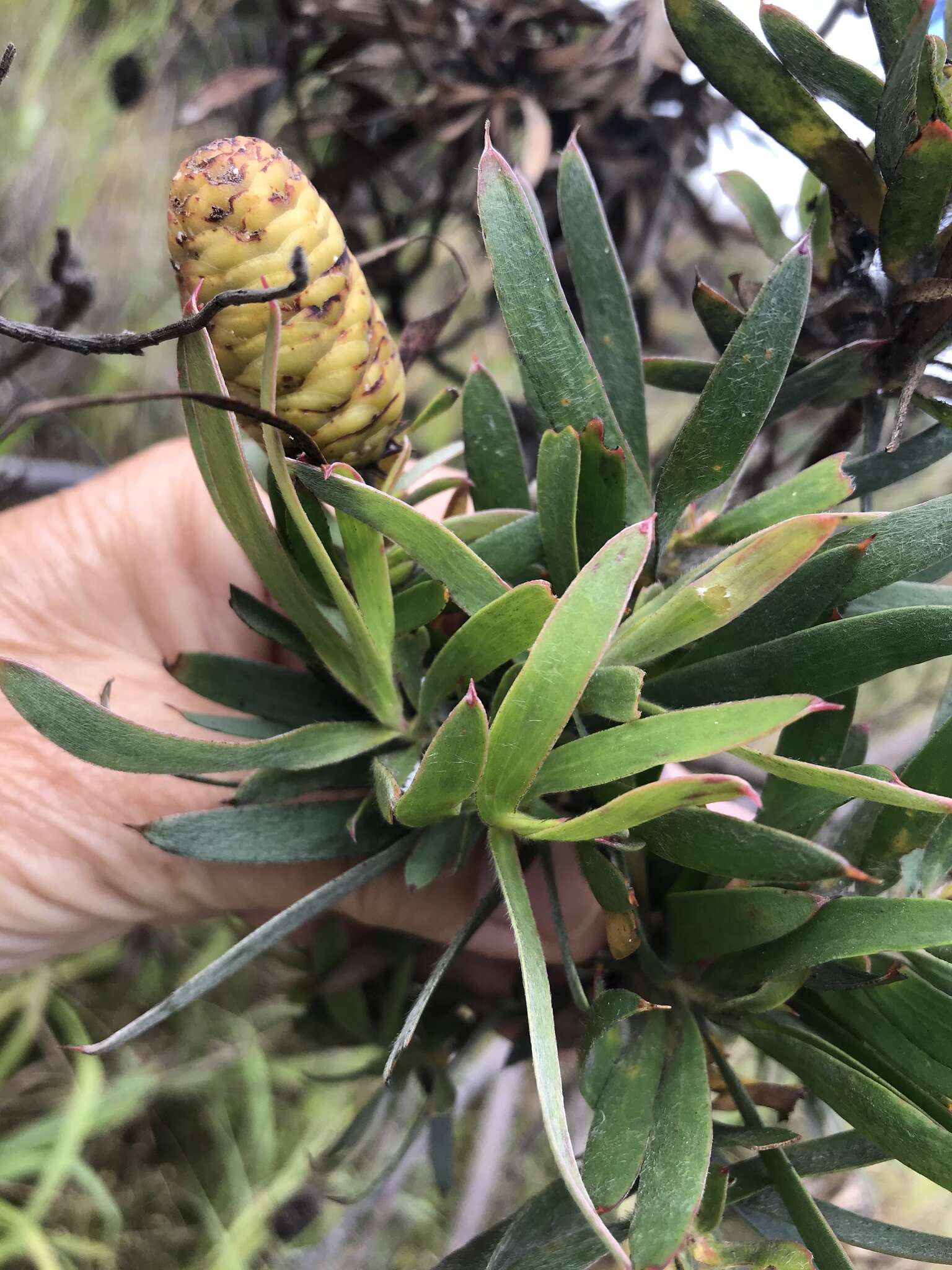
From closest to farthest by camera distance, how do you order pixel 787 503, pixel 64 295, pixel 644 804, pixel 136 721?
pixel 644 804
pixel 787 503
pixel 136 721
pixel 64 295

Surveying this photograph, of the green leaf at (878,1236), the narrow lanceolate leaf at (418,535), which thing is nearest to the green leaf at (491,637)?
the narrow lanceolate leaf at (418,535)

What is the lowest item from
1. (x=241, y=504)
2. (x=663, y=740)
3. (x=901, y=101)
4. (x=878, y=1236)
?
(x=878, y=1236)

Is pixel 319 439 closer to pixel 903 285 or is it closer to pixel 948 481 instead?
pixel 903 285

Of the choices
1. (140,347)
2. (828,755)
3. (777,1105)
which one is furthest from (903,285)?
(777,1105)

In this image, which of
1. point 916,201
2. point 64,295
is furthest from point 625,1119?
point 64,295

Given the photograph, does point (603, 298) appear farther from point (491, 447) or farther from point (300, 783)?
point (300, 783)

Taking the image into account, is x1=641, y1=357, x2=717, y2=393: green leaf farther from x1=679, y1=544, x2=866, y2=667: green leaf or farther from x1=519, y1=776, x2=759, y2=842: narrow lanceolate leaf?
x1=519, y1=776, x2=759, y2=842: narrow lanceolate leaf
